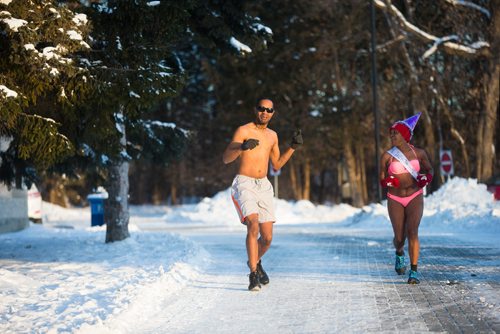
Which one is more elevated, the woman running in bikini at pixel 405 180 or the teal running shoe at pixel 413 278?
the woman running in bikini at pixel 405 180

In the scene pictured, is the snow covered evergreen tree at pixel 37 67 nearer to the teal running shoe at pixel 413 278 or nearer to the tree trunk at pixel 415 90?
the teal running shoe at pixel 413 278

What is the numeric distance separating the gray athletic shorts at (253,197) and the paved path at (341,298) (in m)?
0.83

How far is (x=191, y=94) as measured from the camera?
57.4m

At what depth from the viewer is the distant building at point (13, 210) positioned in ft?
66.3

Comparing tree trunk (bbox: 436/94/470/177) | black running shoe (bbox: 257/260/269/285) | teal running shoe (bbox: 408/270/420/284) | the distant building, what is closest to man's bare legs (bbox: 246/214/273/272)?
black running shoe (bbox: 257/260/269/285)

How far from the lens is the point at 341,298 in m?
7.65

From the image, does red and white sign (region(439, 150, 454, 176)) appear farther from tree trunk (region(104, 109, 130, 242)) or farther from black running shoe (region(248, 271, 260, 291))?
black running shoe (region(248, 271, 260, 291))

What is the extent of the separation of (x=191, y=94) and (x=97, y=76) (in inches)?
1863

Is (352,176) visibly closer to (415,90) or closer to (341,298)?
(415,90)

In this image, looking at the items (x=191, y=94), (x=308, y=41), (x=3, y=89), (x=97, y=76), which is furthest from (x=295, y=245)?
(x=191, y=94)

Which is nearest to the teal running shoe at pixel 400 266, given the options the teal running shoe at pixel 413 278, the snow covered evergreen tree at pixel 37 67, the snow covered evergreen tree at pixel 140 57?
the teal running shoe at pixel 413 278

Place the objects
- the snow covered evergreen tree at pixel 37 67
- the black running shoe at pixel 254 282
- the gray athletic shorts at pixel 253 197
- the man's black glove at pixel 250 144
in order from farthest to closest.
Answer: the snow covered evergreen tree at pixel 37 67
the gray athletic shorts at pixel 253 197
the black running shoe at pixel 254 282
the man's black glove at pixel 250 144

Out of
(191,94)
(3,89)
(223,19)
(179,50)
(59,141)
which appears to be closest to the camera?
(3,89)

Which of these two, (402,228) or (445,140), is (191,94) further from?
(402,228)
